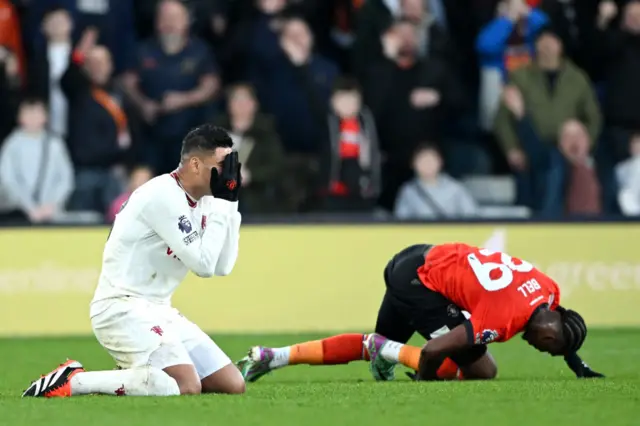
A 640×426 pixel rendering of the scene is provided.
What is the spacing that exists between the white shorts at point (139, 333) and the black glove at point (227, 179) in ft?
2.69

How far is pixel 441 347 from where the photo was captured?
8289mm

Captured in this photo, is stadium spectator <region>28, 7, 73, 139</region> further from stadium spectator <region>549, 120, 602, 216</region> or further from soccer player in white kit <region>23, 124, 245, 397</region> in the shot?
soccer player in white kit <region>23, 124, 245, 397</region>

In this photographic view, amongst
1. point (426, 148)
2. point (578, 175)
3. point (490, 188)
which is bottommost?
point (490, 188)

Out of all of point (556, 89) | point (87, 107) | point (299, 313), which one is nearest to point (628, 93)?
point (556, 89)

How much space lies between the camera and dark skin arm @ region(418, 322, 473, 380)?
823 centimetres

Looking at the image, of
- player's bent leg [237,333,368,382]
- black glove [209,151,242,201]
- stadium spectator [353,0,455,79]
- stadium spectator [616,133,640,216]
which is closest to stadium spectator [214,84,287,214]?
stadium spectator [353,0,455,79]

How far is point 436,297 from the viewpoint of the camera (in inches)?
350

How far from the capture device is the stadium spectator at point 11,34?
15.1 metres

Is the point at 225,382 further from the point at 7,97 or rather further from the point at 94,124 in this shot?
the point at 7,97

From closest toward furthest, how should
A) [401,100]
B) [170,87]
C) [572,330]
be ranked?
[572,330] < [170,87] < [401,100]

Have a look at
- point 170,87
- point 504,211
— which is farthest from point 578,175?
point 170,87

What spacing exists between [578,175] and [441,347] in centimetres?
691

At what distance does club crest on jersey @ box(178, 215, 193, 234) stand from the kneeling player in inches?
64.1

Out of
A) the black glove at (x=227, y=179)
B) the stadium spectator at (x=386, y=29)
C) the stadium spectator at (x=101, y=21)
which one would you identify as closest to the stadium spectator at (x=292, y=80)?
the stadium spectator at (x=386, y=29)
